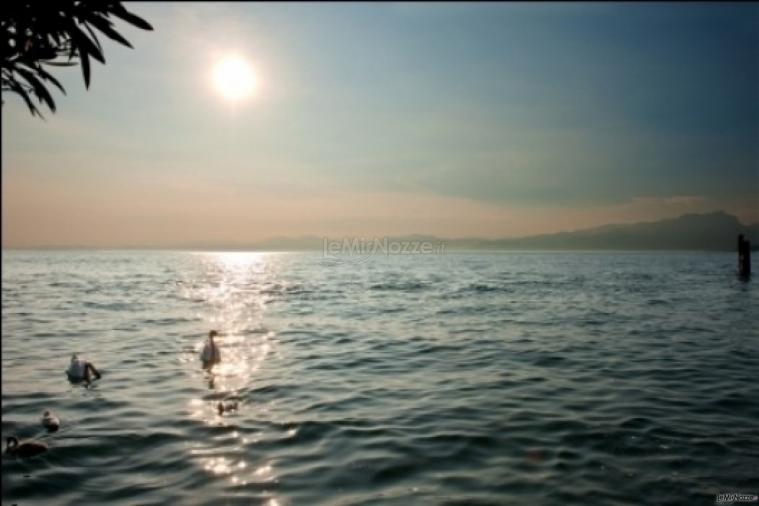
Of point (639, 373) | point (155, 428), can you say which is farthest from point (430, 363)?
point (155, 428)

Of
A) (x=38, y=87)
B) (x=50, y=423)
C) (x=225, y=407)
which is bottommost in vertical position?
(x=225, y=407)

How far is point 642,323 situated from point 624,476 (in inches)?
811

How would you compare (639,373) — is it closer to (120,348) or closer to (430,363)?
(430,363)

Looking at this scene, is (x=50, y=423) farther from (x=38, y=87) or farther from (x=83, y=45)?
(x=83, y=45)

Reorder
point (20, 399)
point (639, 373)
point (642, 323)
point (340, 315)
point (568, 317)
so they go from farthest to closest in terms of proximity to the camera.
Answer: point (340, 315), point (568, 317), point (642, 323), point (639, 373), point (20, 399)

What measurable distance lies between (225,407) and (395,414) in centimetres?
422

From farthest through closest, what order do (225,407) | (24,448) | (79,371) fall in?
(79,371) < (225,407) < (24,448)

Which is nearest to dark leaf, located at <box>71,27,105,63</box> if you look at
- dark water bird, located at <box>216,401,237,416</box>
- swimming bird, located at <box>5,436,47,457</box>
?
swimming bird, located at <box>5,436,47,457</box>

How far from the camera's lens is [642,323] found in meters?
27.3

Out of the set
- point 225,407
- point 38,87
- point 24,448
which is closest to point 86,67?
point 38,87

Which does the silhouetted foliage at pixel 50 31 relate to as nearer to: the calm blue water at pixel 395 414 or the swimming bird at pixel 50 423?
the calm blue water at pixel 395 414

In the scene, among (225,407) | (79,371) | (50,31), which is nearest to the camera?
(50,31)

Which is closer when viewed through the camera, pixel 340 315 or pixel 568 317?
pixel 568 317

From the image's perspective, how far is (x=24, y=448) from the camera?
32.6 feet
